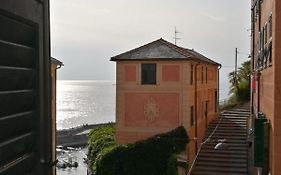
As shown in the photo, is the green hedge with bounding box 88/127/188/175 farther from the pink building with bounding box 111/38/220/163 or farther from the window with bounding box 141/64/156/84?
the window with bounding box 141/64/156/84

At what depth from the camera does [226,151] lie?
24.8 metres

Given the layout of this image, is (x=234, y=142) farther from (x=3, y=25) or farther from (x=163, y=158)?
(x=3, y=25)

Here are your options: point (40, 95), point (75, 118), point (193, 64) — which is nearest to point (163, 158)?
point (193, 64)

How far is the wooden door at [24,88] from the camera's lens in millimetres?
1379

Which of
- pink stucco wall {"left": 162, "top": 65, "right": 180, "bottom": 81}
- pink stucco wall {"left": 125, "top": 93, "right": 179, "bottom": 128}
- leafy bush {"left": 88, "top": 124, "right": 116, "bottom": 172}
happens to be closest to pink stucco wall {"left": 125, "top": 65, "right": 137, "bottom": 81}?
pink stucco wall {"left": 125, "top": 93, "right": 179, "bottom": 128}

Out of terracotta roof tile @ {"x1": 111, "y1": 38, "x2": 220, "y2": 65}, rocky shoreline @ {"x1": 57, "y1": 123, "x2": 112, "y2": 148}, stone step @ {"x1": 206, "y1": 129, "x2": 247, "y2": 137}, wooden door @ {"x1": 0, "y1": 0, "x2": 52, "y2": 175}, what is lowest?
rocky shoreline @ {"x1": 57, "y1": 123, "x2": 112, "y2": 148}

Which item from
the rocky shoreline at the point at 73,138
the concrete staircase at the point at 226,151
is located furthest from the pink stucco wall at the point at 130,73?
the rocky shoreline at the point at 73,138

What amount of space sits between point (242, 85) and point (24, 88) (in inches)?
1491

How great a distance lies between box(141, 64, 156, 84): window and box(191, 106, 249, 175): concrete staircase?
5.21 m

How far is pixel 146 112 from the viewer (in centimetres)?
2342

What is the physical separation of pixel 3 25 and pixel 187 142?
2155cm

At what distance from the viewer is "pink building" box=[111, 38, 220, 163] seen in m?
22.9

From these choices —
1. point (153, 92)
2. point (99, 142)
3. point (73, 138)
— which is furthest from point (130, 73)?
point (73, 138)

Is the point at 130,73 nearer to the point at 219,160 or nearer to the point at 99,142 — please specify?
the point at 99,142
